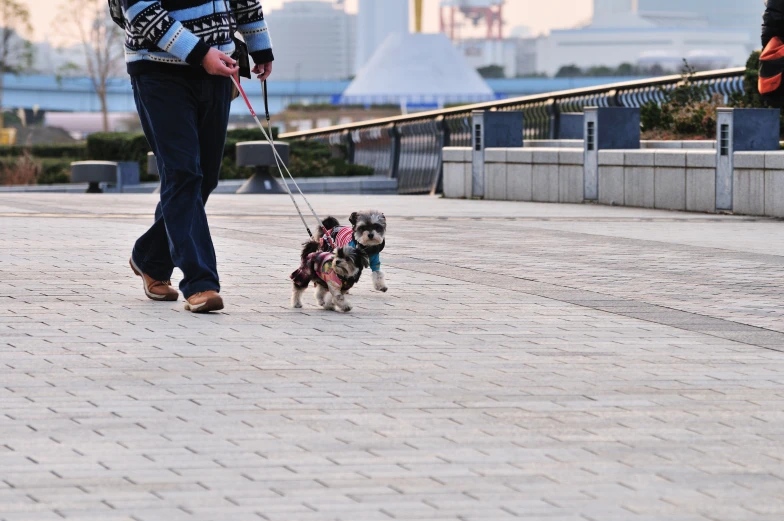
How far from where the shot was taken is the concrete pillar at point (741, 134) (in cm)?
1584

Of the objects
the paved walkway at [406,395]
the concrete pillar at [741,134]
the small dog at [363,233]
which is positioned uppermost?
the concrete pillar at [741,134]

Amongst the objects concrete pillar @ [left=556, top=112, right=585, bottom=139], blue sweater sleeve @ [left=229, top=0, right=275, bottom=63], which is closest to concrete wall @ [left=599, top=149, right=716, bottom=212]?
concrete pillar @ [left=556, top=112, right=585, bottom=139]

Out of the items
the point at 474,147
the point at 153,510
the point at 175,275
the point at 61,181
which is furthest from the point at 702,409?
the point at 61,181

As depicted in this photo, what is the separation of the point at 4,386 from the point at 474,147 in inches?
592

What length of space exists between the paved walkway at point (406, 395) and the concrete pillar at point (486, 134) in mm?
9826

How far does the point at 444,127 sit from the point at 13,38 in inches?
2482

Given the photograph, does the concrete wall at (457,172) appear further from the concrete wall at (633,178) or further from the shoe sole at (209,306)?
the shoe sole at (209,306)

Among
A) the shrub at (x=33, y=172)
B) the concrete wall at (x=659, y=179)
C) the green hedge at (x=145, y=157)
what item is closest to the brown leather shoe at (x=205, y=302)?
the concrete wall at (x=659, y=179)

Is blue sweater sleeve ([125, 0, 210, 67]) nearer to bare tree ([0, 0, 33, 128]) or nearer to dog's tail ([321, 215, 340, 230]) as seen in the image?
dog's tail ([321, 215, 340, 230])

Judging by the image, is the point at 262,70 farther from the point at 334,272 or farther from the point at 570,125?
the point at 570,125

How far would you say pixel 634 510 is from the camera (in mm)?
4055

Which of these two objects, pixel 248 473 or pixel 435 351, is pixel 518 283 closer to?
pixel 435 351

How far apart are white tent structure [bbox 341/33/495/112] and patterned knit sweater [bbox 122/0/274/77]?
102642 mm

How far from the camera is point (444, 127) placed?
1010 inches
